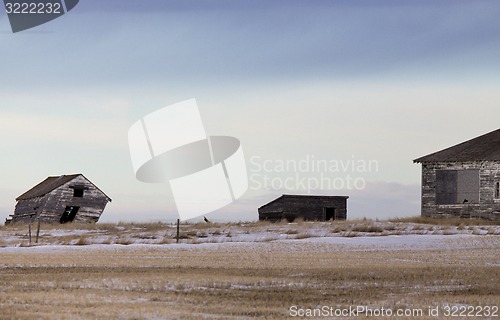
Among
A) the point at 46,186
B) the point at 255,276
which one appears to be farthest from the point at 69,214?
the point at 255,276

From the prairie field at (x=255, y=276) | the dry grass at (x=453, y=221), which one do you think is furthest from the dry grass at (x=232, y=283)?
the dry grass at (x=453, y=221)

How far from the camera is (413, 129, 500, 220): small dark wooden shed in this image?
51.5 m

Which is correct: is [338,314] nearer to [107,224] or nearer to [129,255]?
[129,255]

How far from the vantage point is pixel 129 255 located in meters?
33.7

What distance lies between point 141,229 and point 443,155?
18542 millimetres

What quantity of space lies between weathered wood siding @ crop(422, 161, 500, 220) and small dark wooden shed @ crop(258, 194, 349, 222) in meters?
9.54

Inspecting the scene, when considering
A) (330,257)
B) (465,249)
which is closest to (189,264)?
(330,257)

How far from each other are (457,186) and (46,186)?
1278 inches

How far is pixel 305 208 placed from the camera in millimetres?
61375

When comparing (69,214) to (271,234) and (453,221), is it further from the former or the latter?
(453,221)

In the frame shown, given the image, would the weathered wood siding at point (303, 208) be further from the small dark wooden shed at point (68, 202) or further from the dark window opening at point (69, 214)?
the dark window opening at point (69, 214)

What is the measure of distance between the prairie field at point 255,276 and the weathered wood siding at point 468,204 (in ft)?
20.8

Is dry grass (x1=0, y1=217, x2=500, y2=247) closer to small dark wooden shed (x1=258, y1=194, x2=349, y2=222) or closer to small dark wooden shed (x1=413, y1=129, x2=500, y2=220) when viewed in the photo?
small dark wooden shed (x1=413, y1=129, x2=500, y2=220)

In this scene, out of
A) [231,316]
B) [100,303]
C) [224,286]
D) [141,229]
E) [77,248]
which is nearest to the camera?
[231,316]
